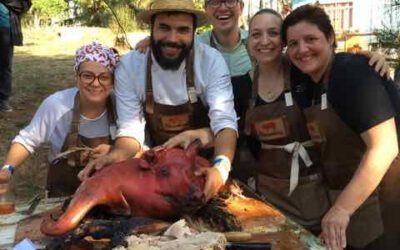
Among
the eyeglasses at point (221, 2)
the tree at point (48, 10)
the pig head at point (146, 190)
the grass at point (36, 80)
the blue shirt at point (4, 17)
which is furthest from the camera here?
the tree at point (48, 10)

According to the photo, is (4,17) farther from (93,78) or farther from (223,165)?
(223,165)

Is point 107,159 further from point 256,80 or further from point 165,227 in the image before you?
point 256,80

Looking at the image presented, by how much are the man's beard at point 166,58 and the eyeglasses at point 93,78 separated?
0.29m

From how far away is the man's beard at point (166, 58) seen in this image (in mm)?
2859

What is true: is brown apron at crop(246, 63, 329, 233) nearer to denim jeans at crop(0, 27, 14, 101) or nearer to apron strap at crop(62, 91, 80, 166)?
apron strap at crop(62, 91, 80, 166)

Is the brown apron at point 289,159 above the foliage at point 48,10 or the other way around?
the other way around

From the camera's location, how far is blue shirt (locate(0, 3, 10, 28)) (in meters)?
5.82

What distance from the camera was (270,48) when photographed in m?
2.85

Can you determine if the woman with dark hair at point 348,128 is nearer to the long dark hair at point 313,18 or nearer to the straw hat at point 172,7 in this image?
the long dark hair at point 313,18

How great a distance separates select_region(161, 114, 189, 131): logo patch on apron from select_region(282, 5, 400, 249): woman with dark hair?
1.90ft

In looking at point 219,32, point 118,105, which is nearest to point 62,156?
point 118,105

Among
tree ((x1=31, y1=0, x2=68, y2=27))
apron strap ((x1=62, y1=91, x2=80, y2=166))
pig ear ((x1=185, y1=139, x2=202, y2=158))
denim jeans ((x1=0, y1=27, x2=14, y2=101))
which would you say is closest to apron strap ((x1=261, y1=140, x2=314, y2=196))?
pig ear ((x1=185, y1=139, x2=202, y2=158))

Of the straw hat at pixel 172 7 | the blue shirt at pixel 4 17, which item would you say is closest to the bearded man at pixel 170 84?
the straw hat at pixel 172 7

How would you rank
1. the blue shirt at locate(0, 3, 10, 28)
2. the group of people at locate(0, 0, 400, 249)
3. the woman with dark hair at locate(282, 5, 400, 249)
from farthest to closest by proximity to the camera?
1. the blue shirt at locate(0, 3, 10, 28)
2. the group of people at locate(0, 0, 400, 249)
3. the woman with dark hair at locate(282, 5, 400, 249)
